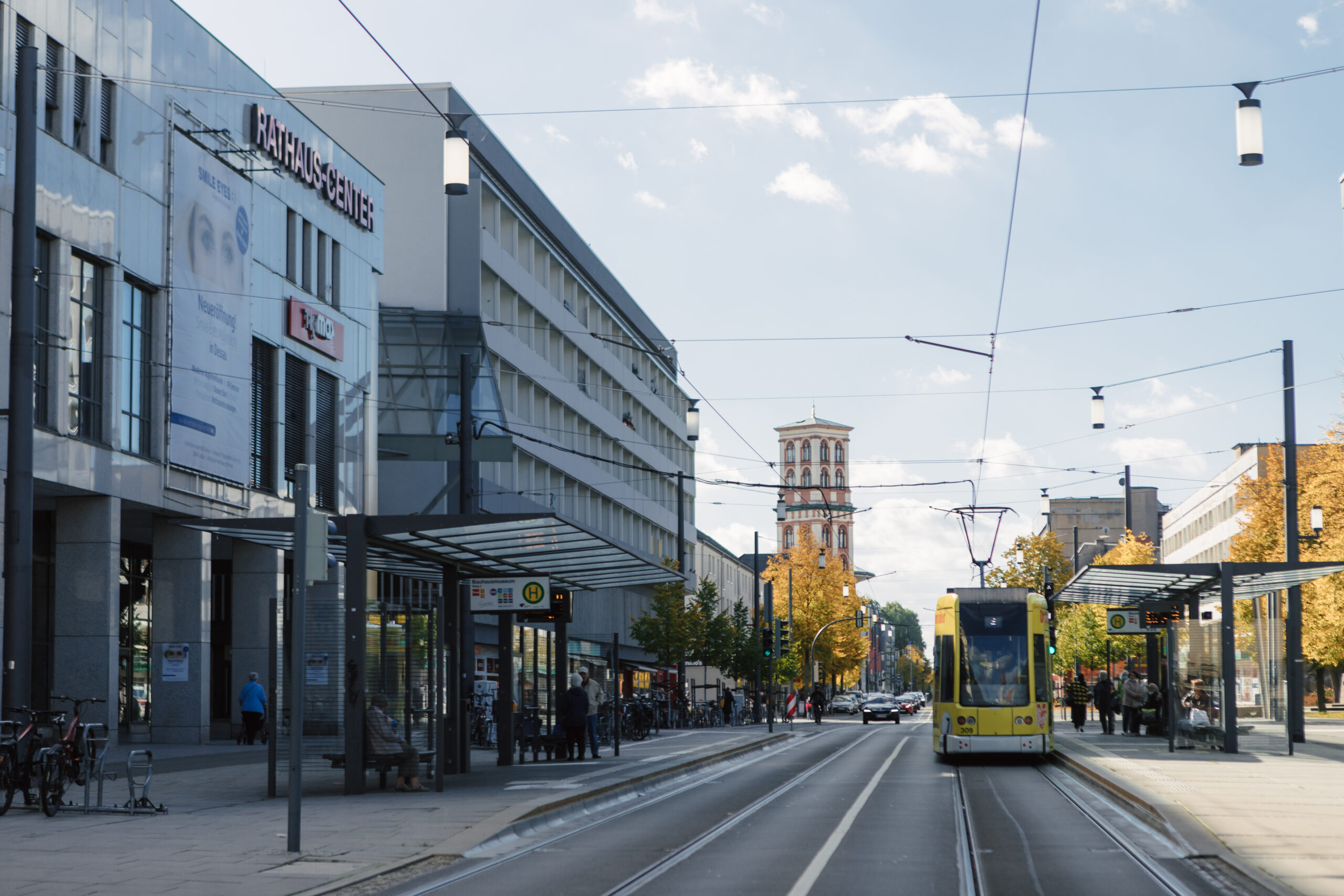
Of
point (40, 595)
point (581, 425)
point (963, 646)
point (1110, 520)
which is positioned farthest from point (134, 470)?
point (1110, 520)

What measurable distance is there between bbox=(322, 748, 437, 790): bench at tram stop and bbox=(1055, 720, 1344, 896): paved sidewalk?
8653mm

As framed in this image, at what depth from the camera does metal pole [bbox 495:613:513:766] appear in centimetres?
2461

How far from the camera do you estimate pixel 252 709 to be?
32.7m

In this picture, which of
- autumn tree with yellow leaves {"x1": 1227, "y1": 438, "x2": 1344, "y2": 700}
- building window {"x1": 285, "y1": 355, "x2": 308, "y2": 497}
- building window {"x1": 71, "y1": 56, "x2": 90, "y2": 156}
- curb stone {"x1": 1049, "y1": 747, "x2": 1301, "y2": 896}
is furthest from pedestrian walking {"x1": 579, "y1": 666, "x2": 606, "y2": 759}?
autumn tree with yellow leaves {"x1": 1227, "y1": 438, "x2": 1344, "y2": 700}

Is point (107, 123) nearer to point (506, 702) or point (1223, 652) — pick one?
point (506, 702)

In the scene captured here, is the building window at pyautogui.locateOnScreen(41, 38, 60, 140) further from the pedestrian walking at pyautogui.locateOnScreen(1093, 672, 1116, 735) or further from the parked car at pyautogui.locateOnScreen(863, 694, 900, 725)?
the parked car at pyautogui.locateOnScreen(863, 694, 900, 725)

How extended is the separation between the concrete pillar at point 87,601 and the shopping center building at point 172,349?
0.04 meters

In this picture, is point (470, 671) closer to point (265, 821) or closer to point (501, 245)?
point (265, 821)

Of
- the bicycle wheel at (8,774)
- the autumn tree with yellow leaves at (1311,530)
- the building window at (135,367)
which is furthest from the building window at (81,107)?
the autumn tree with yellow leaves at (1311,530)

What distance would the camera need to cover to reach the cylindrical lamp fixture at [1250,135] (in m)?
15.3

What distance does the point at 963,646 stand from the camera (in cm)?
2722

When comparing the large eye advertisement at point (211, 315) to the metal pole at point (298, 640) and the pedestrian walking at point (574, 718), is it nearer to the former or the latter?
the pedestrian walking at point (574, 718)

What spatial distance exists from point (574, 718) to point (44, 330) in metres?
11.6

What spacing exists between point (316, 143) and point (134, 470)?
12.4m
